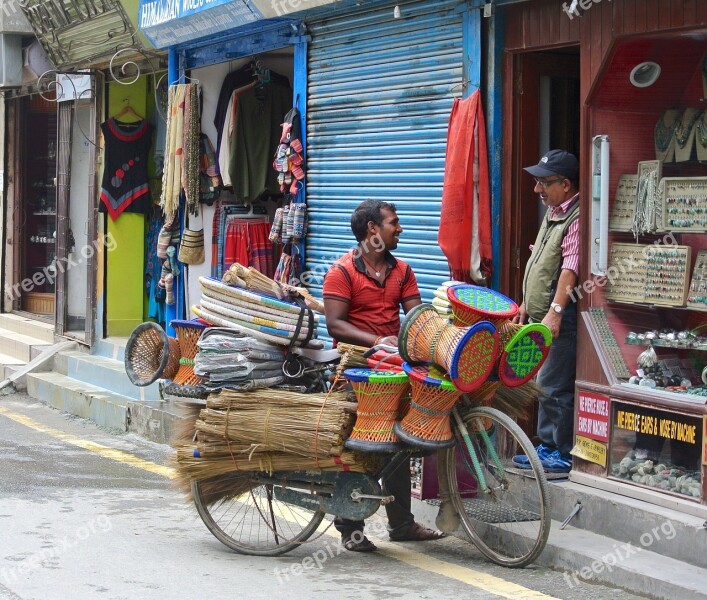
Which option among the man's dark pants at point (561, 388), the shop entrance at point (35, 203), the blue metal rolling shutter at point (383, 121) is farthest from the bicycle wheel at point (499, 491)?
the shop entrance at point (35, 203)

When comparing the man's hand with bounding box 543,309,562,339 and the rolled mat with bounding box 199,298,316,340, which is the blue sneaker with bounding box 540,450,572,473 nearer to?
the man's hand with bounding box 543,309,562,339

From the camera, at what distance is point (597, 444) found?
6734mm

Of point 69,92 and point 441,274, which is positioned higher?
point 69,92

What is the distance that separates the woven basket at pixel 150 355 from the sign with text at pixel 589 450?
89.3 inches

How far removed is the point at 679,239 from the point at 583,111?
90 centimetres

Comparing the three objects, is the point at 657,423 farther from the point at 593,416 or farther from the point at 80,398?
the point at 80,398

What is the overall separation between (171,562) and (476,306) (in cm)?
202

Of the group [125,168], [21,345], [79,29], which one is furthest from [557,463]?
[21,345]

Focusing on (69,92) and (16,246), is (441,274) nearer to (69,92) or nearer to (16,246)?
(69,92)

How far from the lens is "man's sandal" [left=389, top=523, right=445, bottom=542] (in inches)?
260

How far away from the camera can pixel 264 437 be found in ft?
19.8

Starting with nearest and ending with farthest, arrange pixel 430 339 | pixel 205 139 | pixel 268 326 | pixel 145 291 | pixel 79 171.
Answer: pixel 430 339 → pixel 268 326 → pixel 205 139 → pixel 145 291 → pixel 79 171

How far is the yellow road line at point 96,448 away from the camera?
29.7 feet

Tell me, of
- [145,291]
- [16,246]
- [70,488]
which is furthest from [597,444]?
[16,246]
